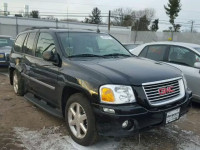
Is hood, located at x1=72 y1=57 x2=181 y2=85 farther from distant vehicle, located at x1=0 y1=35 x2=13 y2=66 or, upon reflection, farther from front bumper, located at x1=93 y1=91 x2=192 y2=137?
distant vehicle, located at x1=0 y1=35 x2=13 y2=66

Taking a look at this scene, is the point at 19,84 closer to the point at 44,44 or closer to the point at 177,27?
the point at 44,44

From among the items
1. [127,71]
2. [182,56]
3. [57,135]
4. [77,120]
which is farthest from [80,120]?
[182,56]

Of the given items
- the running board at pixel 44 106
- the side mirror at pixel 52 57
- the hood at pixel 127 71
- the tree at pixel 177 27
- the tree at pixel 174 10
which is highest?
the tree at pixel 174 10

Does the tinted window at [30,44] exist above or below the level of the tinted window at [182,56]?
above

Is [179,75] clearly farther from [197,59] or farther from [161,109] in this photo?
[197,59]

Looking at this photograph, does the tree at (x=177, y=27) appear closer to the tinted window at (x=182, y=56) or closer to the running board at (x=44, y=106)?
the tinted window at (x=182, y=56)

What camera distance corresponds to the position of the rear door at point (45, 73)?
396 centimetres

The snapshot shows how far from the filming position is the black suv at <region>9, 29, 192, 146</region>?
117 inches

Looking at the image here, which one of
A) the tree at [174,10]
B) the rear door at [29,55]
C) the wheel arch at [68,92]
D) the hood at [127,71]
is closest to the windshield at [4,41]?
the rear door at [29,55]

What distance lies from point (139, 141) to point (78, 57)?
1.69 metres

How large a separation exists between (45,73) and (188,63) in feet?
11.2

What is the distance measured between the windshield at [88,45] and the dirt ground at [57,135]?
1395mm

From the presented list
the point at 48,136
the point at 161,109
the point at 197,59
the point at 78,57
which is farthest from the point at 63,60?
the point at 197,59

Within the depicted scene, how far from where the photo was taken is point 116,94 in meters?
2.96
